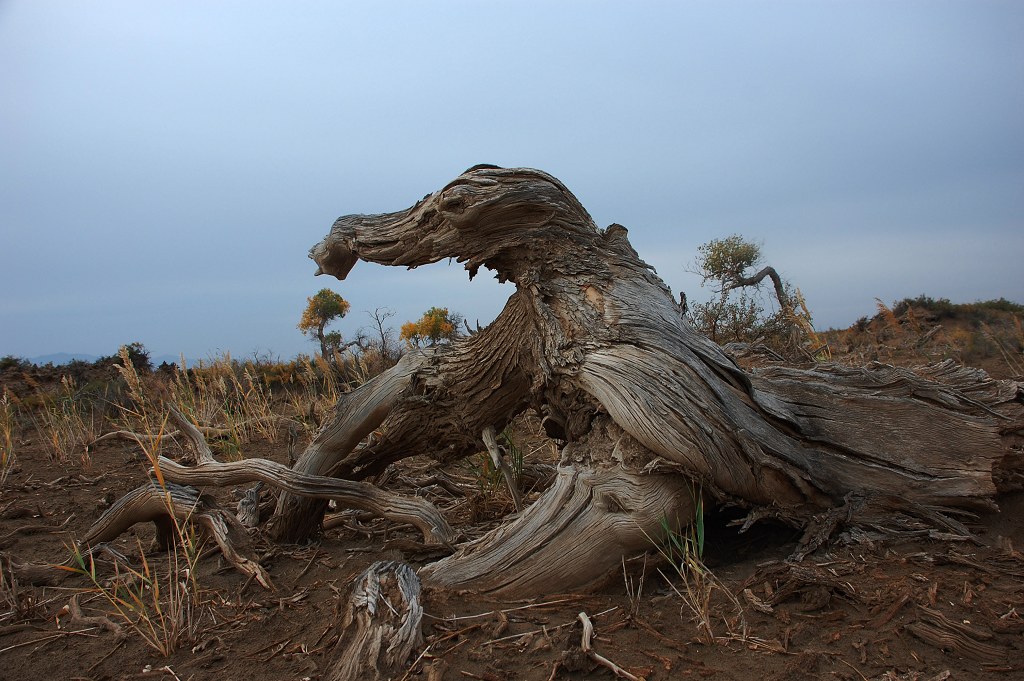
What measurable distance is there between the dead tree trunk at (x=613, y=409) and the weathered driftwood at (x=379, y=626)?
14.9 inches

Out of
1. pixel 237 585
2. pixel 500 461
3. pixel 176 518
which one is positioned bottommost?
pixel 237 585

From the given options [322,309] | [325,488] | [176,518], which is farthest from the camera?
[322,309]

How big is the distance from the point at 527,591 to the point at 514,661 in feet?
1.88

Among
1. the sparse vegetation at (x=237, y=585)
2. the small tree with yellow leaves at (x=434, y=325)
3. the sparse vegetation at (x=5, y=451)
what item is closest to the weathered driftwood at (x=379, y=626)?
the sparse vegetation at (x=237, y=585)

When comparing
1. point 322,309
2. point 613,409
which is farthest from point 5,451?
point 322,309

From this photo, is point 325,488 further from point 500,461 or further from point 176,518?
point 500,461

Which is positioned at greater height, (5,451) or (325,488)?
(5,451)

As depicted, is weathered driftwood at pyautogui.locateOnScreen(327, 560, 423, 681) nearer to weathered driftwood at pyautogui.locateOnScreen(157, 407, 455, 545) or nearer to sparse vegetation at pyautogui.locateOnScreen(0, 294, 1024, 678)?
sparse vegetation at pyautogui.locateOnScreen(0, 294, 1024, 678)

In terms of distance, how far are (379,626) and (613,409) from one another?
1535mm

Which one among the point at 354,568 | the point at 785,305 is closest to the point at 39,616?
the point at 354,568

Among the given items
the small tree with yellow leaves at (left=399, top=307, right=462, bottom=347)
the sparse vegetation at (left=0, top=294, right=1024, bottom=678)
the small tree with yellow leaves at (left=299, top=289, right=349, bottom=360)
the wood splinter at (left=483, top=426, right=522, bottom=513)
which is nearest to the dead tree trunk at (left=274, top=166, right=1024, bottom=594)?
the wood splinter at (left=483, top=426, right=522, bottom=513)

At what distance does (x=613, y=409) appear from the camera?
139 inches

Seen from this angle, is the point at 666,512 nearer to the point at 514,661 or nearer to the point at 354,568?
the point at 514,661

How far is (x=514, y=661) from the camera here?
2793 mm
